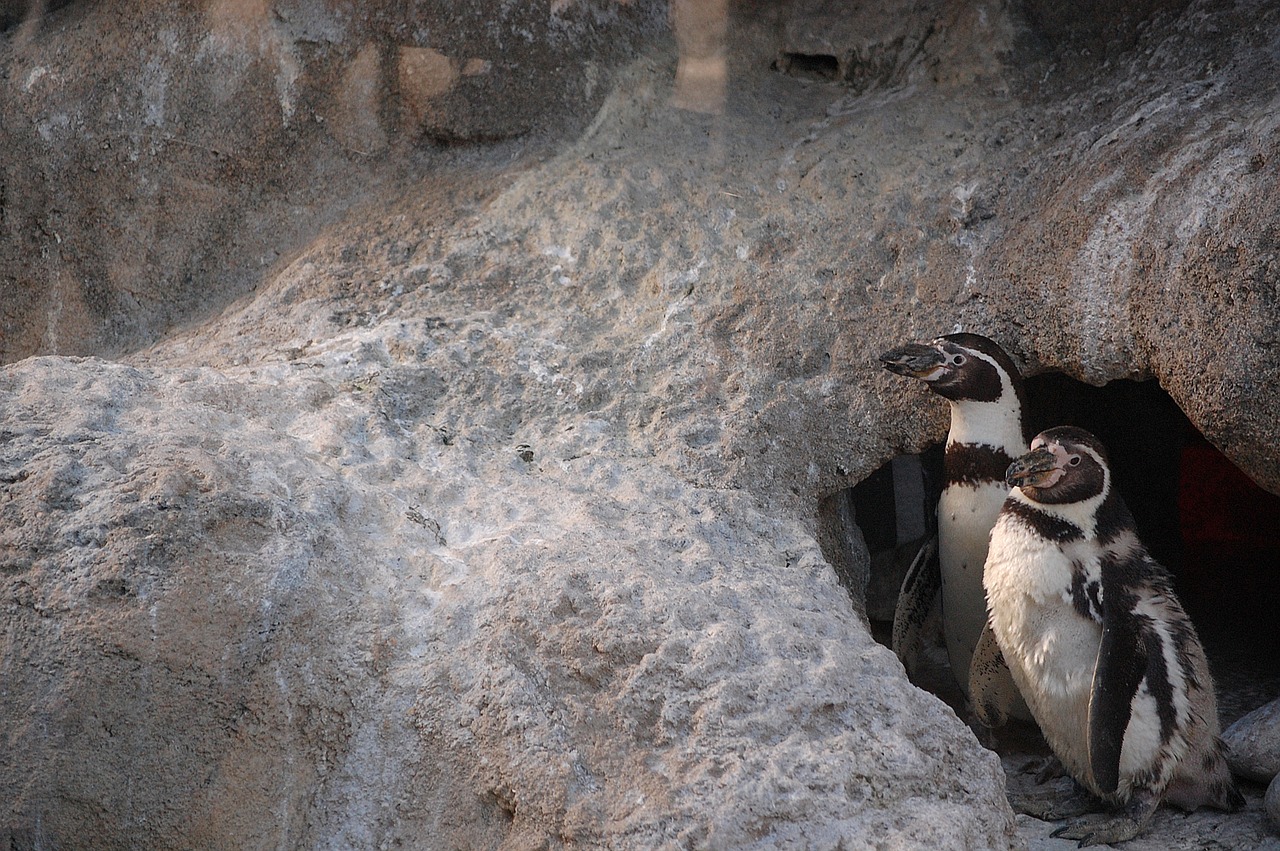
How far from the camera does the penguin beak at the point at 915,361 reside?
2.83 meters

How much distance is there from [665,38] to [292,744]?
2579mm

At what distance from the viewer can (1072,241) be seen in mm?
2795

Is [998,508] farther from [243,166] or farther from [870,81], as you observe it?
[243,166]

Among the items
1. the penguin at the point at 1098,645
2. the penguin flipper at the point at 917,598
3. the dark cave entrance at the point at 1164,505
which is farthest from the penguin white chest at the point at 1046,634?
the dark cave entrance at the point at 1164,505

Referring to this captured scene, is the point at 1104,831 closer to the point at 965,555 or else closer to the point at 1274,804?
the point at 1274,804

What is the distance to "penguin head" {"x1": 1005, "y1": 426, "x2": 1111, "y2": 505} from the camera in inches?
105

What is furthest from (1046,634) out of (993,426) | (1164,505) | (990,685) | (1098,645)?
(1164,505)

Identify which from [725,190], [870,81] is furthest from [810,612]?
[870,81]

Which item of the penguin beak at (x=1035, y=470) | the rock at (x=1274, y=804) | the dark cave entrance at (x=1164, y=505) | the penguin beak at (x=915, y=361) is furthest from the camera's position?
the dark cave entrance at (x=1164, y=505)

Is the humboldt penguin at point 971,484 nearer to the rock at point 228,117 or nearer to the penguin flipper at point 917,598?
the penguin flipper at point 917,598

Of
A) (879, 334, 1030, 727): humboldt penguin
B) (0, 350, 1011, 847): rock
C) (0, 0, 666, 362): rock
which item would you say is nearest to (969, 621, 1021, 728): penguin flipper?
(879, 334, 1030, 727): humboldt penguin

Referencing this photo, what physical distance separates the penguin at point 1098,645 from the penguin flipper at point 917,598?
62 cm

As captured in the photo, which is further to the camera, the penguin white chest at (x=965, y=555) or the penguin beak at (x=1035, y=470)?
the penguin white chest at (x=965, y=555)

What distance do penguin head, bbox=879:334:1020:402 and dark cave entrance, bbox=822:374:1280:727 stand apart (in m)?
1.11
